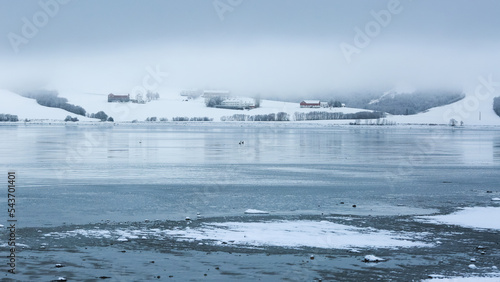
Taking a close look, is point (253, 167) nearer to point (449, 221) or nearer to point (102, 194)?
point (102, 194)

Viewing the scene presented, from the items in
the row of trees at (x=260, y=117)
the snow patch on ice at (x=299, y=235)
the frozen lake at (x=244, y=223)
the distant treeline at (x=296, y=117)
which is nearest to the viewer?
the frozen lake at (x=244, y=223)

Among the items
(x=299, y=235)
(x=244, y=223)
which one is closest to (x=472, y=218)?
(x=299, y=235)

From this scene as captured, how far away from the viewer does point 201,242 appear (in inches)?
581

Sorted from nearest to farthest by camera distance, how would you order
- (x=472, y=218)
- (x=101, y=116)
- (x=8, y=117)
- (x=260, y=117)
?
(x=472, y=218) → (x=8, y=117) → (x=260, y=117) → (x=101, y=116)

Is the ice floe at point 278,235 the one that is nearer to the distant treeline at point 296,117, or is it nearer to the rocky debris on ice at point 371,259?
the rocky debris on ice at point 371,259

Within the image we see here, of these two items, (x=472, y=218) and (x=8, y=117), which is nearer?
(x=472, y=218)

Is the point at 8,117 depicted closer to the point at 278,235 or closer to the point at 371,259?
the point at 278,235

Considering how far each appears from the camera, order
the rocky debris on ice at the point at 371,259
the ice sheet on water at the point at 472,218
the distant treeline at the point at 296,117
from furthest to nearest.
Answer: the distant treeline at the point at 296,117, the ice sheet on water at the point at 472,218, the rocky debris on ice at the point at 371,259

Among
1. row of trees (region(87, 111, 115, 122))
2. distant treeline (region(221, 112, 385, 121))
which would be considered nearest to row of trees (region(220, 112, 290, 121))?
distant treeline (region(221, 112, 385, 121))

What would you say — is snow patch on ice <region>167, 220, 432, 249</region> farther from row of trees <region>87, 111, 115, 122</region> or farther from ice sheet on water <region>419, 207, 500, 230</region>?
row of trees <region>87, 111, 115, 122</region>

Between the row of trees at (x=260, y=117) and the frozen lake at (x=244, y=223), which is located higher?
the row of trees at (x=260, y=117)

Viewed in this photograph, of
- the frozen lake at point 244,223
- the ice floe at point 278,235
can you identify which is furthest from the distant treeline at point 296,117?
the ice floe at point 278,235

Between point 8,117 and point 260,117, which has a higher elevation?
point 260,117

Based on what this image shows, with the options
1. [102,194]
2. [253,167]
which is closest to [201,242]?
[102,194]
